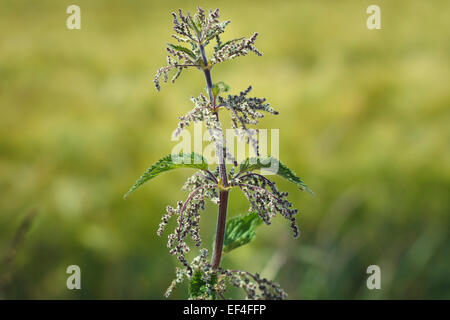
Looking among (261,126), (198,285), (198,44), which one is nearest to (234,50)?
(198,44)

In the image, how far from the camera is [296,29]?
140cm

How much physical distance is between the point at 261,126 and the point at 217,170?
76 centimetres

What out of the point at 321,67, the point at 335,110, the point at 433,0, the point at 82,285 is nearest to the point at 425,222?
the point at 335,110

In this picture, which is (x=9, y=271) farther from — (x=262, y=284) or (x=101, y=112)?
(x=101, y=112)

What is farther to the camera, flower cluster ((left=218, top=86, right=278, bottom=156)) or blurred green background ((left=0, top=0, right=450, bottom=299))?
blurred green background ((left=0, top=0, right=450, bottom=299))

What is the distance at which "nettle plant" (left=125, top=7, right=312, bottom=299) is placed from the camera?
22 cm

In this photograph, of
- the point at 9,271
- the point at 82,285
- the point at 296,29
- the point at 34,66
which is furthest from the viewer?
the point at 296,29

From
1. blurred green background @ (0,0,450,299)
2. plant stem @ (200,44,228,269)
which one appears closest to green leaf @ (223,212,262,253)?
plant stem @ (200,44,228,269)

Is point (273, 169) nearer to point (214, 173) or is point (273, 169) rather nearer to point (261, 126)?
point (214, 173)

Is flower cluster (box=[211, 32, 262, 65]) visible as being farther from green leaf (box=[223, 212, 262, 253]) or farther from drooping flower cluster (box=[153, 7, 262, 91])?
green leaf (box=[223, 212, 262, 253])

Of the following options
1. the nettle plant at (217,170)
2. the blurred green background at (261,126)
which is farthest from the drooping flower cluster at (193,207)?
the blurred green background at (261,126)

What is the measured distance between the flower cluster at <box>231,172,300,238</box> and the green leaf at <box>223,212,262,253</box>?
61mm

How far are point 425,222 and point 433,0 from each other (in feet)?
2.92

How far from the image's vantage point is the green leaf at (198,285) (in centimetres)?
26
